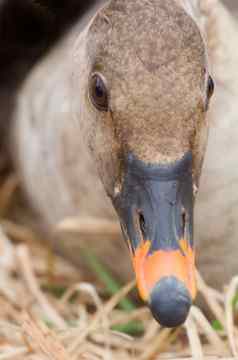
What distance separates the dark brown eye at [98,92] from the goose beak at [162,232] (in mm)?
148

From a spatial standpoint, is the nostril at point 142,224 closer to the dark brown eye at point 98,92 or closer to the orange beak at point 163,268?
the orange beak at point 163,268

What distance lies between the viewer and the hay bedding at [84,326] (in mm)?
1879

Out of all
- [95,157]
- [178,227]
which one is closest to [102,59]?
[95,157]

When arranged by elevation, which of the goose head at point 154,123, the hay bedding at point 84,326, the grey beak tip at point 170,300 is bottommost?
the hay bedding at point 84,326

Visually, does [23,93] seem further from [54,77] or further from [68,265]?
[68,265]

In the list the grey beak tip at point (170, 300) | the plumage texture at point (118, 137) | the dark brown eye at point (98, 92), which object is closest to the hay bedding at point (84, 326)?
the plumage texture at point (118, 137)

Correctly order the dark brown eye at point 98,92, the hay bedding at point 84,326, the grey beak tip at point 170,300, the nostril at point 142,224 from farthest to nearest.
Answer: the hay bedding at point 84,326
the dark brown eye at point 98,92
the nostril at point 142,224
the grey beak tip at point 170,300

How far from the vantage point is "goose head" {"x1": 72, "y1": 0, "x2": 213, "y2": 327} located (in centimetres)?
162

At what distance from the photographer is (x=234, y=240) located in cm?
208

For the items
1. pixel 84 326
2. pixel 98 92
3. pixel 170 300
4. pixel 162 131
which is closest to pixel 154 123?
pixel 162 131

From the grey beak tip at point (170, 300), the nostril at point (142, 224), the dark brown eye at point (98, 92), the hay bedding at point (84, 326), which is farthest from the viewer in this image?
the hay bedding at point (84, 326)

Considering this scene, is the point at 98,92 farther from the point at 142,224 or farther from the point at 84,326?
the point at 84,326

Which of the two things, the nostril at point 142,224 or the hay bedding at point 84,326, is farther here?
the hay bedding at point 84,326

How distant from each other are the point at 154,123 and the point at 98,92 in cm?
18
